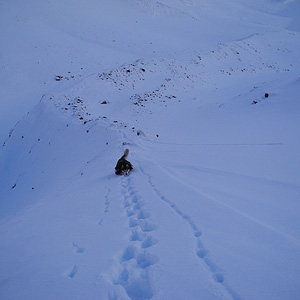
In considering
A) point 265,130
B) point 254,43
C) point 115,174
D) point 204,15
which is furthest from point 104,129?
point 204,15

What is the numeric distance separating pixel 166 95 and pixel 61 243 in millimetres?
13025

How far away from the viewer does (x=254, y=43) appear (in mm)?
24406

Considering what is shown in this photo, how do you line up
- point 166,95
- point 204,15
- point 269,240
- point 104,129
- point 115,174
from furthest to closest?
1. point 204,15
2. point 166,95
3. point 104,129
4. point 115,174
5. point 269,240

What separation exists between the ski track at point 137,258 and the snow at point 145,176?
16 millimetres

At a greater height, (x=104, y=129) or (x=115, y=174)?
(x=104, y=129)

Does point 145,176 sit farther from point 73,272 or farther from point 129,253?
point 73,272

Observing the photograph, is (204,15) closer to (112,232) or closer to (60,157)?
(60,157)

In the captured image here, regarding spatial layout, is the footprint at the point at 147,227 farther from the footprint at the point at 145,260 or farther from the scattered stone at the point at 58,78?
the scattered stone at the point at 58,78

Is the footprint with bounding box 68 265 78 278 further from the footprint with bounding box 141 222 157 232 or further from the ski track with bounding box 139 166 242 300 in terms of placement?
the ski track with bounding box 139 166 242 300

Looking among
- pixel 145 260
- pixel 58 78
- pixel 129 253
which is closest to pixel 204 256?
pixel 145 260

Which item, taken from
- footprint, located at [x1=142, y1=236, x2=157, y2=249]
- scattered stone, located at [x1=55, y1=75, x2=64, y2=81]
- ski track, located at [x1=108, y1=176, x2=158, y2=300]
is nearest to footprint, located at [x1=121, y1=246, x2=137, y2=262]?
ski track, located at [x1=108, y1=176, x2=158, y2=300]

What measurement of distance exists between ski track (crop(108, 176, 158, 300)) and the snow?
0.05 feet

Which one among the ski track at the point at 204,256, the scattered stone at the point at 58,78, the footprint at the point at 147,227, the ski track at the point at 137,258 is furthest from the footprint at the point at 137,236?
the scattered stone at the point at 58,78

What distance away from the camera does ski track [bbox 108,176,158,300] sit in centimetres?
177
